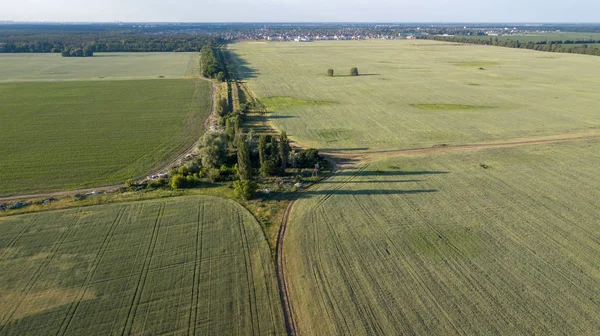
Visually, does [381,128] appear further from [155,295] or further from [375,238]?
[155,295]

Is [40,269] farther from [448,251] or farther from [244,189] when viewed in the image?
[448,251]

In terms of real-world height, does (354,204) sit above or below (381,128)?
below

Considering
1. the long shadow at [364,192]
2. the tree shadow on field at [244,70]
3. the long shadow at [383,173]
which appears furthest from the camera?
the tree shadow on field at [244,70]

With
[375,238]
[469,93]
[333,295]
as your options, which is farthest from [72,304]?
[469,93]

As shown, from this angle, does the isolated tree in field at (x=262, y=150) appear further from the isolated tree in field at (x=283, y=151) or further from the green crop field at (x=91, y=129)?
the green crop field at (x=91, y=129)

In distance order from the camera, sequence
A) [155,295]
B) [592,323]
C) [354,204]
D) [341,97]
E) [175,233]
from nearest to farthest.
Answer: [592,323], [155,295], [175,233], [354,204], [341,97]

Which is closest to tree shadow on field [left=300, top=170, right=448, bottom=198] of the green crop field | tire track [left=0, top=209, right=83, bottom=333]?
tire track [left=0, top=209, right=83, bottom=333]

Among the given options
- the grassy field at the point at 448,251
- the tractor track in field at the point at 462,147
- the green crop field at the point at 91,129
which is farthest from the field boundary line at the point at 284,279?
the green crop field at the point at 91,129
